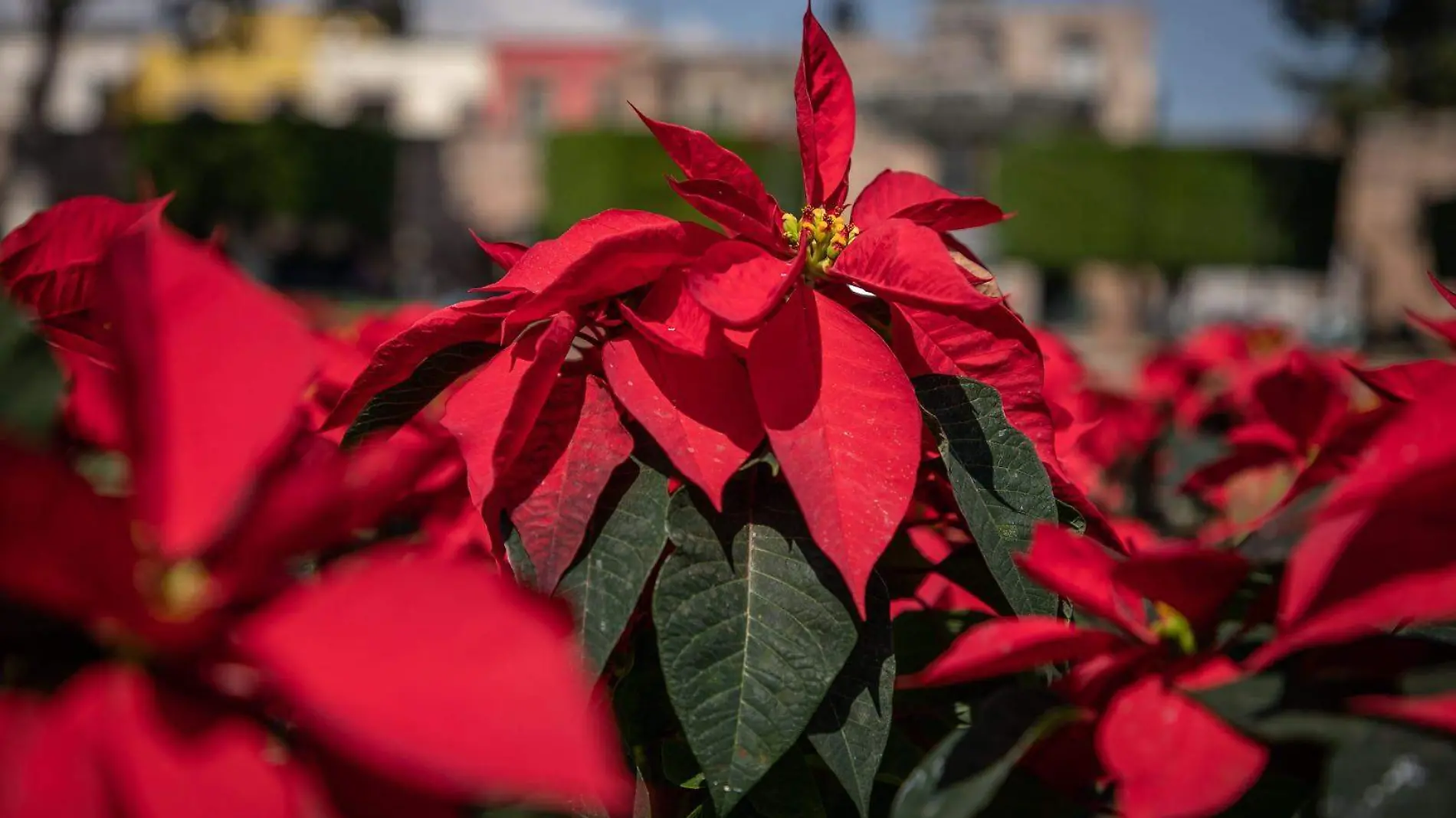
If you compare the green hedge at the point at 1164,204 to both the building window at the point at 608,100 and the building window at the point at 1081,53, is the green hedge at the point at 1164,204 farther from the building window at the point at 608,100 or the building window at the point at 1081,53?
the building window at the point at 1081,53

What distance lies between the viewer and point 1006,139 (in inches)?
541

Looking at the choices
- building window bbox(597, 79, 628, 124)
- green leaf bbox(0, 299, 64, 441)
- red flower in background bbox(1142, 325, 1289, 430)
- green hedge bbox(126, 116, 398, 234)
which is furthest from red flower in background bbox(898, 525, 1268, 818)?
building window bbox(597, 79, 628, 124)

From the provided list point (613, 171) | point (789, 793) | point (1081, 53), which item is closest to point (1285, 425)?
point (789, 793)

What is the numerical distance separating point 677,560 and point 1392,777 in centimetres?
21

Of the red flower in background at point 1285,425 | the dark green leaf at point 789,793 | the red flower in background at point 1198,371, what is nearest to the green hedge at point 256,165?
the red flower in background at point 1198,371

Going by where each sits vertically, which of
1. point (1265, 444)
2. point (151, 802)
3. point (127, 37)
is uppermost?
point (151, 802)

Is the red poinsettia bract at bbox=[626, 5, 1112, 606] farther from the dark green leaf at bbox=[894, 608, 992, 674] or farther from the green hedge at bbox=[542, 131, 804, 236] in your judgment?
the green hedge at bbox=[542, 131, 804, 236]

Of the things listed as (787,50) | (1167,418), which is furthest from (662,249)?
(787,50)

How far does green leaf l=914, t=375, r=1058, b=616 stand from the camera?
1.36 ft

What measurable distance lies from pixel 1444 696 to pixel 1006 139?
1405 centimetres

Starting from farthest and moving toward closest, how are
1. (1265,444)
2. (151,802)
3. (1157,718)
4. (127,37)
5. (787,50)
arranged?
(127,37) → (787,50) → (1265,444) → (1157,718) → (151,802)

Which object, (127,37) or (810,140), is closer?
(810,140)

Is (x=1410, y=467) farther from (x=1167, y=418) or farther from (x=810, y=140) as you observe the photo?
(x=1167, y=418)

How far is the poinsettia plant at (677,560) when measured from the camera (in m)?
0.25
